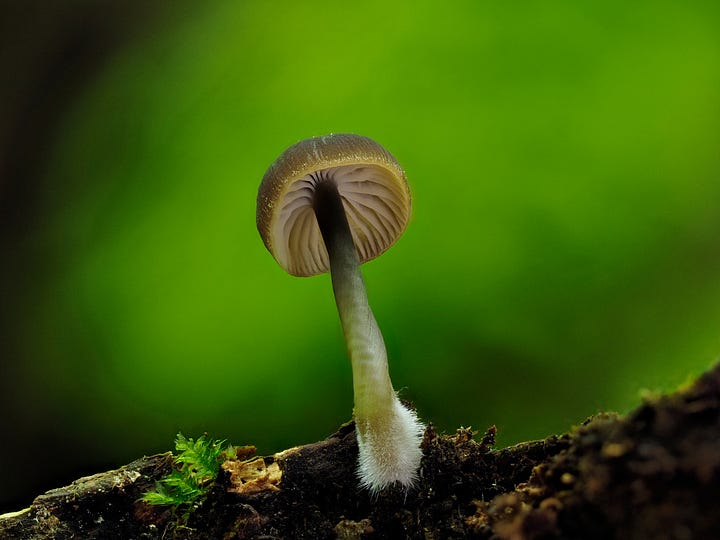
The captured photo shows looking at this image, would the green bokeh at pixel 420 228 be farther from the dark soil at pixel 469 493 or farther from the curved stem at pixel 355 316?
the dark soil at pixel 469 493

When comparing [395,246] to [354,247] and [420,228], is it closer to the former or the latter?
[420,228]

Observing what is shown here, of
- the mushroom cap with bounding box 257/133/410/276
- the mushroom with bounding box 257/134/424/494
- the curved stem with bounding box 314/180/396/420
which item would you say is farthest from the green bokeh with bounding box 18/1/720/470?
the curved stem with bounding box 314/180/396/420

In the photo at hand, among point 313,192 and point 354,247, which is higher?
point 313,192

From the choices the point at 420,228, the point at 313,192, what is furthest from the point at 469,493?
the point at 420,228

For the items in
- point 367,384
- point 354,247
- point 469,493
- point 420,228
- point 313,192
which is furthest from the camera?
point 420,228

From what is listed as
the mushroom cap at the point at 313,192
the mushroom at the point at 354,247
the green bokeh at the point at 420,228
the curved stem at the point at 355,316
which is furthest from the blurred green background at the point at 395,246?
the curved stem at the point at 355,316

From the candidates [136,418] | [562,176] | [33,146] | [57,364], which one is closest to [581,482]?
[562,176]

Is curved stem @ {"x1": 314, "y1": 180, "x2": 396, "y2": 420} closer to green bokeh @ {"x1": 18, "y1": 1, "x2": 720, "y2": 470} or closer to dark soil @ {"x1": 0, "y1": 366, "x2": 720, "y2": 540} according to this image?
dark soil @ {"x1": 0, "y1": 366, "x2": 720, "y2": 540}
